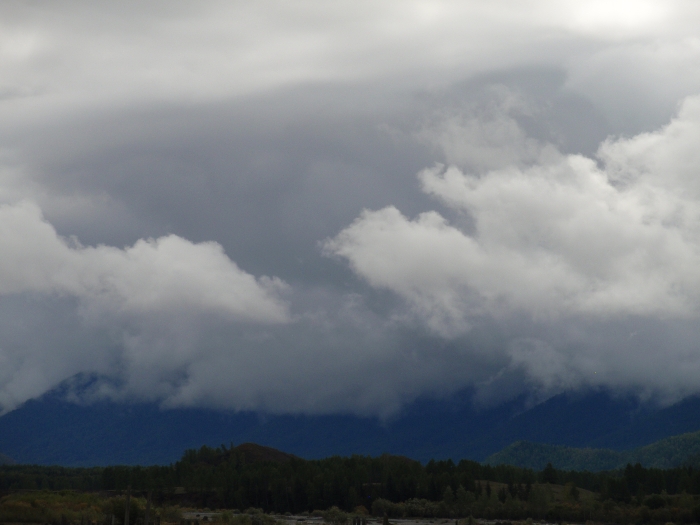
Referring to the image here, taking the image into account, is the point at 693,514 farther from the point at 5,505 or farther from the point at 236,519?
the point at 5,505

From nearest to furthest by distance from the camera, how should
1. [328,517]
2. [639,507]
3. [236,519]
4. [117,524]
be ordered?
[117,524]
[236,519]
[328,517]
[639,507]

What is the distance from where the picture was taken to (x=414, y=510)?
179 metres

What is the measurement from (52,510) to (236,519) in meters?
26.2

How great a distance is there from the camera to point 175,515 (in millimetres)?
139875

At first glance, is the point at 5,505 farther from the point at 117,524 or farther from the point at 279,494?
the point at 279,494

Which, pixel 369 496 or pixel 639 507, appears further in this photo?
pixel 369 496

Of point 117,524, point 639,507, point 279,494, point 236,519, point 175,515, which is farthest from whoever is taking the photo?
point 279,494

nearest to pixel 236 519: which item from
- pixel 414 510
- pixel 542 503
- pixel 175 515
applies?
pixel 175 515

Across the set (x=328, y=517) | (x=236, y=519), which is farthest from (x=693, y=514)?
(x=236, y=519)

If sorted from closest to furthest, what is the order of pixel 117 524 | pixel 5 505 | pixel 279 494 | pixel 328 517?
1. pixel 117 524
2. pixel 5 505
3. pixel 328 517
4. pixel 279 494

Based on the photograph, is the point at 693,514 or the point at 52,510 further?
the point at 693,514

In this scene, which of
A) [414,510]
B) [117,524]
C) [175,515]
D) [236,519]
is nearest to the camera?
[117,524]

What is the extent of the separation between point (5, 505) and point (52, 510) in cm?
673

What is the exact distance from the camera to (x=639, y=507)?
165500 millimetres
